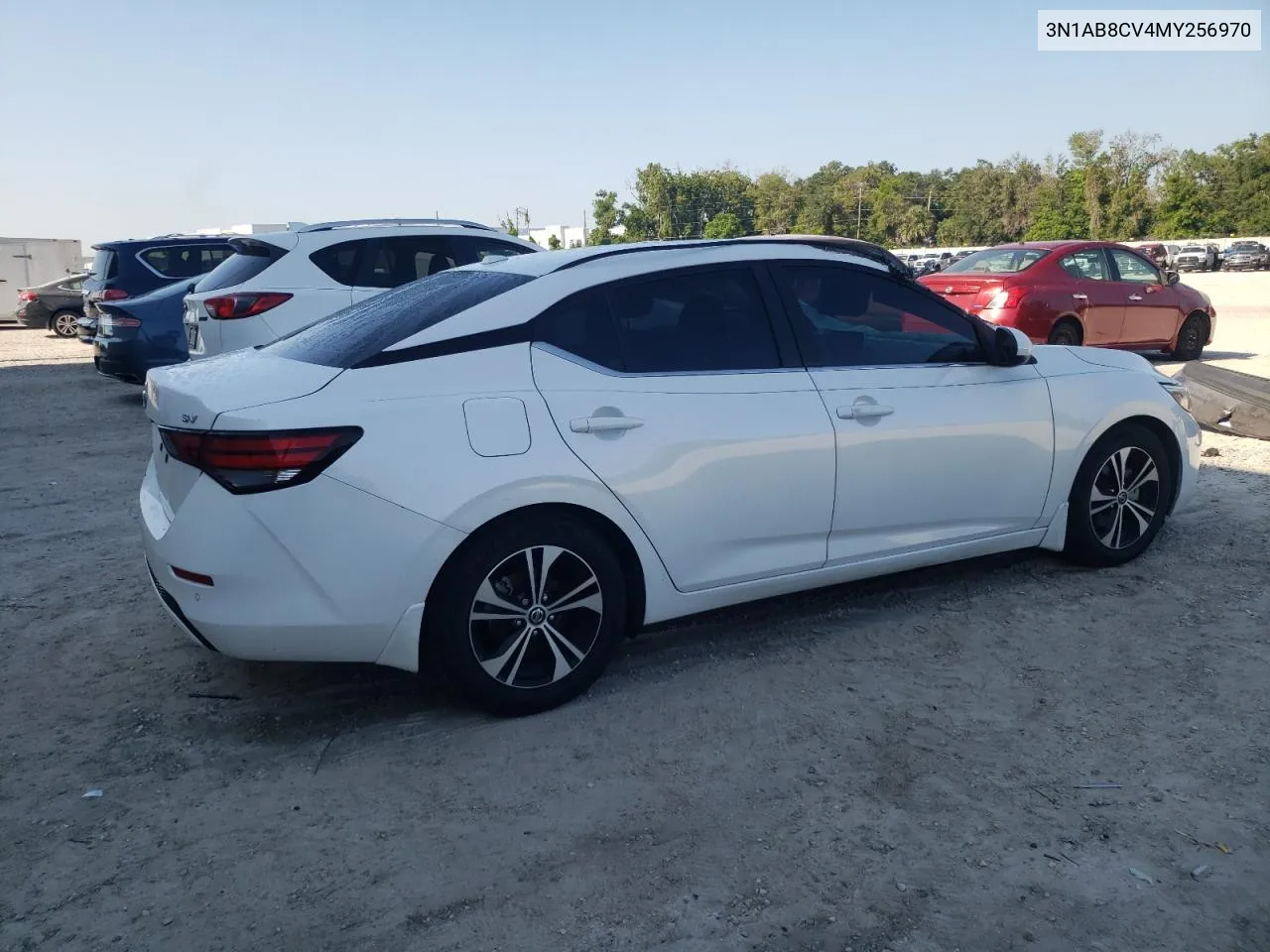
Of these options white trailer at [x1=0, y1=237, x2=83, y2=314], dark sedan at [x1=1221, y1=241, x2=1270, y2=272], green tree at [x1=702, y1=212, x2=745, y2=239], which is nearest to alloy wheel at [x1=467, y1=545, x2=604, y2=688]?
white trailer at [x1=0, y1=237, x2=83, y2=314]

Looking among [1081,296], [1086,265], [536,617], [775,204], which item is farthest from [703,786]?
[775,204]

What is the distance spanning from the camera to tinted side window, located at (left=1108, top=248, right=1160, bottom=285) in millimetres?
13102

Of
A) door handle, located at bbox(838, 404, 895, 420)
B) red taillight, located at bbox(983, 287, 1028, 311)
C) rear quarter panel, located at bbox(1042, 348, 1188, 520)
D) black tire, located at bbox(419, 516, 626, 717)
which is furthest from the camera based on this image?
red taillight, located at bbox(983, 287, 1028, 311)

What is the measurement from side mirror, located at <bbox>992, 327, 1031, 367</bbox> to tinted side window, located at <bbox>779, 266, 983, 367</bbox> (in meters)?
0.08

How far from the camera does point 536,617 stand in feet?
12.1

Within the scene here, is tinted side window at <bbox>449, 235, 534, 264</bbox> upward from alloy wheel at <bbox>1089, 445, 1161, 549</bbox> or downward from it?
upward

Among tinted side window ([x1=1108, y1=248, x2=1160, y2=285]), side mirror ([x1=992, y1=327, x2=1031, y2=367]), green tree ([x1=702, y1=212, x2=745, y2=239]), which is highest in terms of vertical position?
green tree ([x1=702, y1=212, x2=745, y2=239])

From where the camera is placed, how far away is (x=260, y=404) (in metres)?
3.38

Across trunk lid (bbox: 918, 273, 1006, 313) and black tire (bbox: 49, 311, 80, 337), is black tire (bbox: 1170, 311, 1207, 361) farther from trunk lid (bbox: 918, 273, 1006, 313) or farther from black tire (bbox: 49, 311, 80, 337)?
black tire (bbox: 49, 311, 80, 337)

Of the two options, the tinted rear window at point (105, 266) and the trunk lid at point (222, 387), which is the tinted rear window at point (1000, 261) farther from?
the tinted rear window at point (105, 266)

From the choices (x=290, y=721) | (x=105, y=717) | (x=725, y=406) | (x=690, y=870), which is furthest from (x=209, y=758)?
(x=725, y=406)

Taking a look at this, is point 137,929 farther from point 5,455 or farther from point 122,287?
point 122,287

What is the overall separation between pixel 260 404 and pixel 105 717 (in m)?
1.39

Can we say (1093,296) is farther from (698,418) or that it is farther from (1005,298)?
(698,418)
